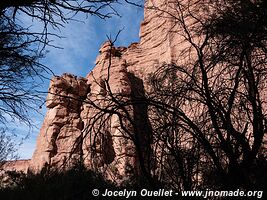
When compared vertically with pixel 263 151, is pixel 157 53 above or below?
above

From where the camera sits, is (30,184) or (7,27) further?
(30,184)

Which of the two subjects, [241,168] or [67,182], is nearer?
[241,168]

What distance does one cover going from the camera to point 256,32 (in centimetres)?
319

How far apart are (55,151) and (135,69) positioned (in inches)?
296

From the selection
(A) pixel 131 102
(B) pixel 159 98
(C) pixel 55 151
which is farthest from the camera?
(C) pixel 55 151

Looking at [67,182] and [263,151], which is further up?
[263,151]

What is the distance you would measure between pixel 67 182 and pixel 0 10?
232 centimetres

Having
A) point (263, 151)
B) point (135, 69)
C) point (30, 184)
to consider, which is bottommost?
point (30, 184)

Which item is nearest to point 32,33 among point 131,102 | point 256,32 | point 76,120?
point 131,102

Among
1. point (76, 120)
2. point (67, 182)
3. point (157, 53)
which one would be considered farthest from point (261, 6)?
point (157, 53)

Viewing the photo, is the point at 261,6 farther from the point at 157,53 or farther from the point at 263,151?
the point at 157,53

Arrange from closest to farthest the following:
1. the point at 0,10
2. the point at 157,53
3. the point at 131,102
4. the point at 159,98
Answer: the point at 0,10 < the point at 131,102 < the point at 159,98 < the point at 157,53

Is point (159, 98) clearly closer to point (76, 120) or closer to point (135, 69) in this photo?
point (76, 120)

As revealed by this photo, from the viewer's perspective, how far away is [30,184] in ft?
15.4
